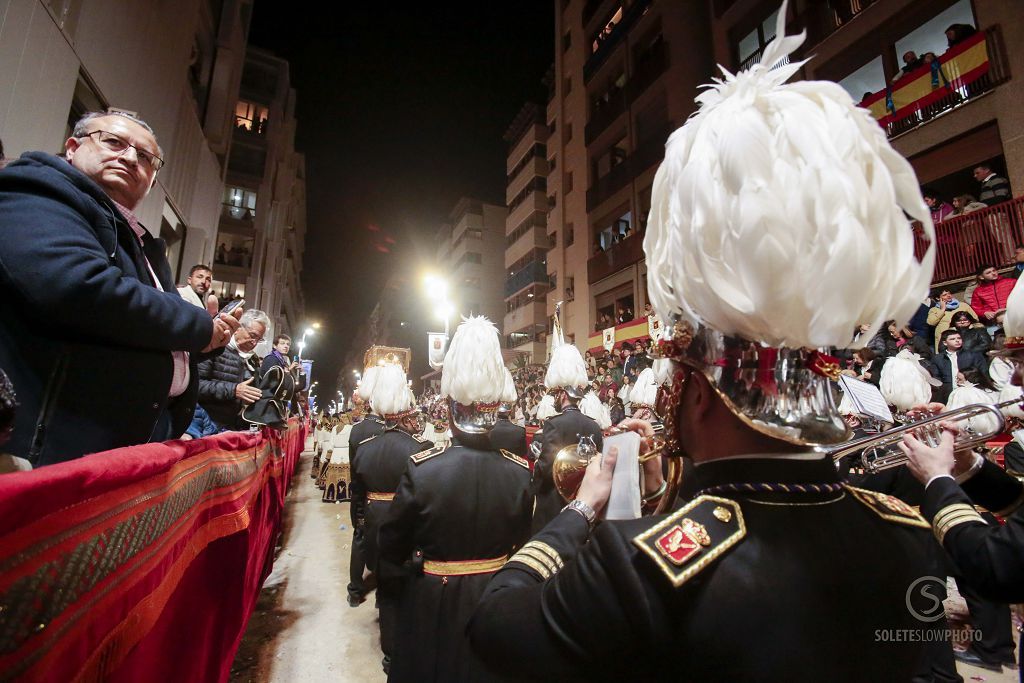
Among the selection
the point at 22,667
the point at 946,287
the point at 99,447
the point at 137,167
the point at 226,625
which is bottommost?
the point at 226,625

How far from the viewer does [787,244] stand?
3.33 ft

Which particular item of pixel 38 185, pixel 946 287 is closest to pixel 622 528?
pixel 38 185

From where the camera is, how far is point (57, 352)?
1.55 meters

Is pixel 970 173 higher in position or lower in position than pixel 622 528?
higher

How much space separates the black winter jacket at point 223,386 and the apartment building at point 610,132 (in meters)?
15.7

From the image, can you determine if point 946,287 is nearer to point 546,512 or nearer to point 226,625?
point 546,512

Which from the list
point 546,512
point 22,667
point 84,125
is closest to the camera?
point 22,667

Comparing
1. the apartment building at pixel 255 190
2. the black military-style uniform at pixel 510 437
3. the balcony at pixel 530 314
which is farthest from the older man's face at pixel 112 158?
the balcony at pixel 530 314

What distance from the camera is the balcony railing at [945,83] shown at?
9789 mm

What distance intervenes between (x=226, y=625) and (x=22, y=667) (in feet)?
8.12

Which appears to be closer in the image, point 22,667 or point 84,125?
point 22,667

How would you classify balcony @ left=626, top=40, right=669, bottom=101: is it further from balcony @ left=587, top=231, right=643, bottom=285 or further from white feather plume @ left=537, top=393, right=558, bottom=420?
white feather plume @ left=537, top=393, right=558, bottom=420

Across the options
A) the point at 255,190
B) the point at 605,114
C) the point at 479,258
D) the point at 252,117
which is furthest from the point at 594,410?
the point at 479,258

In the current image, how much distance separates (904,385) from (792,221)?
5.71m
